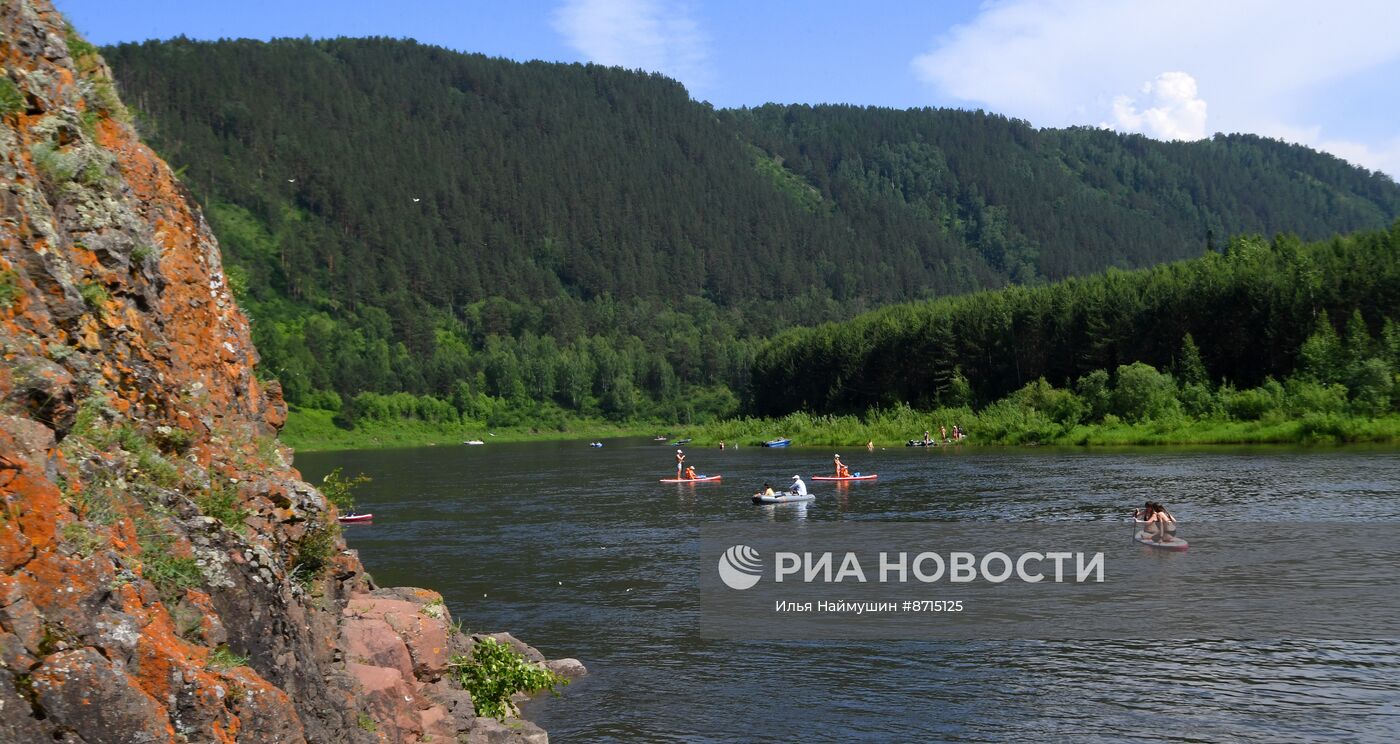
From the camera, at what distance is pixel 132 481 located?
10.8 meters

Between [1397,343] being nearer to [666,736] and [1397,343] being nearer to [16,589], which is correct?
[666,736]

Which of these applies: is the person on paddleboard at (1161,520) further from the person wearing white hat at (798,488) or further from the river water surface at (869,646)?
the person wearing white hat at (798,488)

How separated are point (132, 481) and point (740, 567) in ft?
98.9

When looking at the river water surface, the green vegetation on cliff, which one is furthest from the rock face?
the green vegetation on cliff

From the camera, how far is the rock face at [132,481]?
860 centimetres

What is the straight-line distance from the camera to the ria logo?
36.4m

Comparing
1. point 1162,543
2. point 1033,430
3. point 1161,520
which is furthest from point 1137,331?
point 1162,543

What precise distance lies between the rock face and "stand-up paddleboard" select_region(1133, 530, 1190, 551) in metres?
30.1

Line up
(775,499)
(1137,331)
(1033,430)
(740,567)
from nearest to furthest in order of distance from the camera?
(740,567), (775,499), (1033,430), (1137,331)

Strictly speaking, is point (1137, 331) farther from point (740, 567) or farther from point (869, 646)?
point (869, 646)

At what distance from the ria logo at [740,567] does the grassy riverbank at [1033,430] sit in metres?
60.1

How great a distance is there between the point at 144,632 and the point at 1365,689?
73.6 ft

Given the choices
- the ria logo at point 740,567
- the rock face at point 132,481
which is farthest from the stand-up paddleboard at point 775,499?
the rock face at point 132,481

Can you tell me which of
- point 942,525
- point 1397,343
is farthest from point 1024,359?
point 942,525
